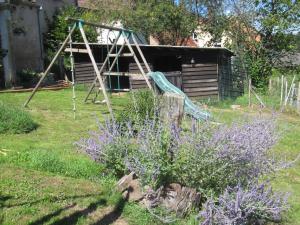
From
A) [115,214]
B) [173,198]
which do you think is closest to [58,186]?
[115,214]

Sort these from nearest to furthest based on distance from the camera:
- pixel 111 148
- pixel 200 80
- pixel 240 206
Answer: pixel 240 206, pixel 111 148, pixel 200 80

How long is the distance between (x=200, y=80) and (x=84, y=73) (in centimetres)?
581

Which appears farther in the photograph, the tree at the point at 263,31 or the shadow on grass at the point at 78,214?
the tree at the point at 263,31

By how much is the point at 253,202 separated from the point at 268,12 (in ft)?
86.3

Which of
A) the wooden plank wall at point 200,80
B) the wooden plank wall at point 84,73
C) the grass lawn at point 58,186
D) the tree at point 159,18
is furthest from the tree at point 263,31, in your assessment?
the grass lawn at point 58,186

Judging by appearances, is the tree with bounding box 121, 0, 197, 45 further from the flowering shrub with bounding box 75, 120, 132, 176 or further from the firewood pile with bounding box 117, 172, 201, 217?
the firewood pile with bounding box 117, 172, 201, 217

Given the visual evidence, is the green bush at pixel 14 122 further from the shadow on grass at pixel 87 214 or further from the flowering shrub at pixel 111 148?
the shadow on grass at pixel 87 214

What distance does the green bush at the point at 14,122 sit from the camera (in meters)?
8.91

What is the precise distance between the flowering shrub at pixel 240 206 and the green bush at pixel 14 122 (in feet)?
17.1

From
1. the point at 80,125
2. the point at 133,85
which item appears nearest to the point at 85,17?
the point at 133,85

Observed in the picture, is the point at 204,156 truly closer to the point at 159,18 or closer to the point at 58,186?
the point at 58,186

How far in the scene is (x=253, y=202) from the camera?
4.76 m

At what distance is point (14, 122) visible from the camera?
908cm

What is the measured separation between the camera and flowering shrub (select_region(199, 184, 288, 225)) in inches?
182
